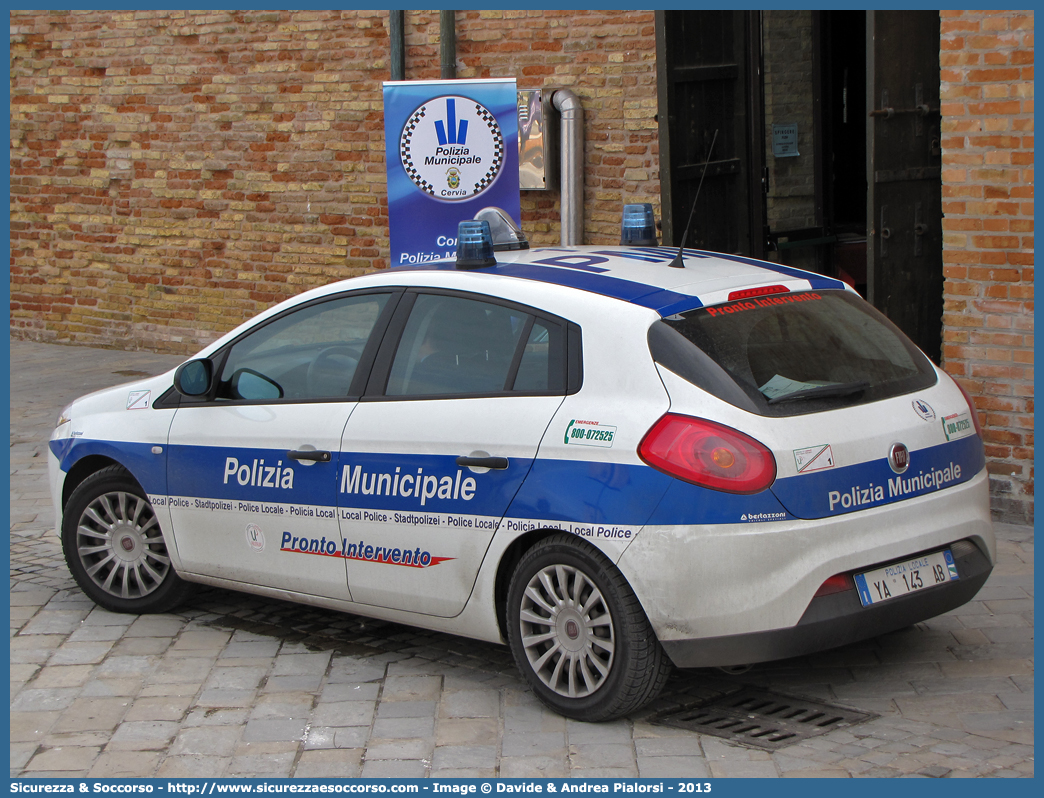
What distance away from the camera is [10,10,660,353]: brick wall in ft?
32.2

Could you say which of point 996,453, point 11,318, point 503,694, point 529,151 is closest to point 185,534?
point 503,694

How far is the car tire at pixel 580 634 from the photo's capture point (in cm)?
403

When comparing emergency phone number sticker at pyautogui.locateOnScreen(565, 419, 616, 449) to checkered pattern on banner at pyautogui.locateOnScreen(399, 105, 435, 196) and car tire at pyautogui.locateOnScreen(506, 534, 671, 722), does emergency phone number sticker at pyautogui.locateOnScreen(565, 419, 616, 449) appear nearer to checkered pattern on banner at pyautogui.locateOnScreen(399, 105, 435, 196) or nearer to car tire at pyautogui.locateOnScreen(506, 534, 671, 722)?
car tire at pyautogui.locateOnScreen(506, 534, 671, 722)

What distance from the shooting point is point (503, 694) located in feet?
14.9

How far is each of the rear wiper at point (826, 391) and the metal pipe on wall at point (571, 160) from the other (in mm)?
5590

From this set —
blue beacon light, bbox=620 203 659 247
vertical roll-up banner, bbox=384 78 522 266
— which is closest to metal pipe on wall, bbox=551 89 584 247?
vertical roll-up banner, bbox=384 78 522 266

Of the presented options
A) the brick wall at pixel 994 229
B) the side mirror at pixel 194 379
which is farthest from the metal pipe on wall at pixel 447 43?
the side mirror at pixel 194 379

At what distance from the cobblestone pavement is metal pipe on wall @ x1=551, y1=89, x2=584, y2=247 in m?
4.82

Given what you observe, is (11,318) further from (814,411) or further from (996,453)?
(814,411)

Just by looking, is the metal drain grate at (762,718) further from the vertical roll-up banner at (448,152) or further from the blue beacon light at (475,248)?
the vertical roll-up banner at (448,152)

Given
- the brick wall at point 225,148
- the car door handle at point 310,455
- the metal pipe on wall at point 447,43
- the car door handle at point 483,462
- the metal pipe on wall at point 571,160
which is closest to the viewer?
the car door handle at point 483,462

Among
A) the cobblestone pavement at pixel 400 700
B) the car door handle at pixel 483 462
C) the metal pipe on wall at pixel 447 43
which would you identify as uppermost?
the metal pipe on wall at pixel 447 43

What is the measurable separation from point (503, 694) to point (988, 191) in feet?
12.2

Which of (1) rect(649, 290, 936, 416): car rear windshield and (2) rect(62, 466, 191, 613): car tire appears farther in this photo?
(2) rect(62, 466, 191, 613): car tire
